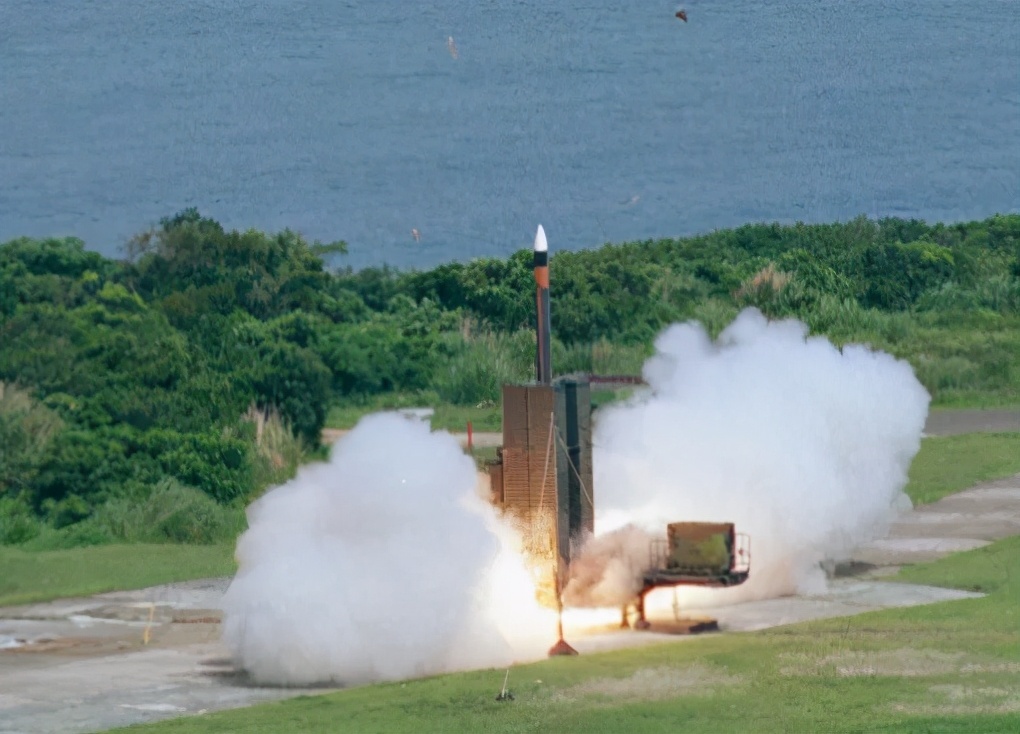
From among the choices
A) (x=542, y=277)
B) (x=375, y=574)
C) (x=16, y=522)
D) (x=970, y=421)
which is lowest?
(x=16, y=522)

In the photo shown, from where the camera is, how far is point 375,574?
71.9 ft

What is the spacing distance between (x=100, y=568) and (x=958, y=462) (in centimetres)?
1990

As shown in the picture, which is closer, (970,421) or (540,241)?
(540,241)

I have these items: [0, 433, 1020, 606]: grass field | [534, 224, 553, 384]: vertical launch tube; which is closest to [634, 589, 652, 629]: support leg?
[0, 433, 1020, 606]: grass field

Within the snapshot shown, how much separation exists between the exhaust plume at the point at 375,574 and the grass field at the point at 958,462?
15933 millimetres

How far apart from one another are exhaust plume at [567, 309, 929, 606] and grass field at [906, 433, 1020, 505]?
853cm

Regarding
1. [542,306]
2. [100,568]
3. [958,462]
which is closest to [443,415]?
[958,462]

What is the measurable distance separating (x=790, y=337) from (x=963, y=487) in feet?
37.1

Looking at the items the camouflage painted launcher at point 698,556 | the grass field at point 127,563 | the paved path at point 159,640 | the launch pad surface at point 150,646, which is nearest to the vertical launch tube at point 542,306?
the grass field at point 127,563

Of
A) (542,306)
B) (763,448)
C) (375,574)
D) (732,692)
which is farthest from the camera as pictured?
(763,448)

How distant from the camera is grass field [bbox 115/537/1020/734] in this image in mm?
18453

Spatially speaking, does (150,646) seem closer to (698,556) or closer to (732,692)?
(698,556)

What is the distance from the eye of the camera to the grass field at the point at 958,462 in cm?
3800

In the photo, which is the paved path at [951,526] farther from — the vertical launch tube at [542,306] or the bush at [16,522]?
the bush at [16,522]
